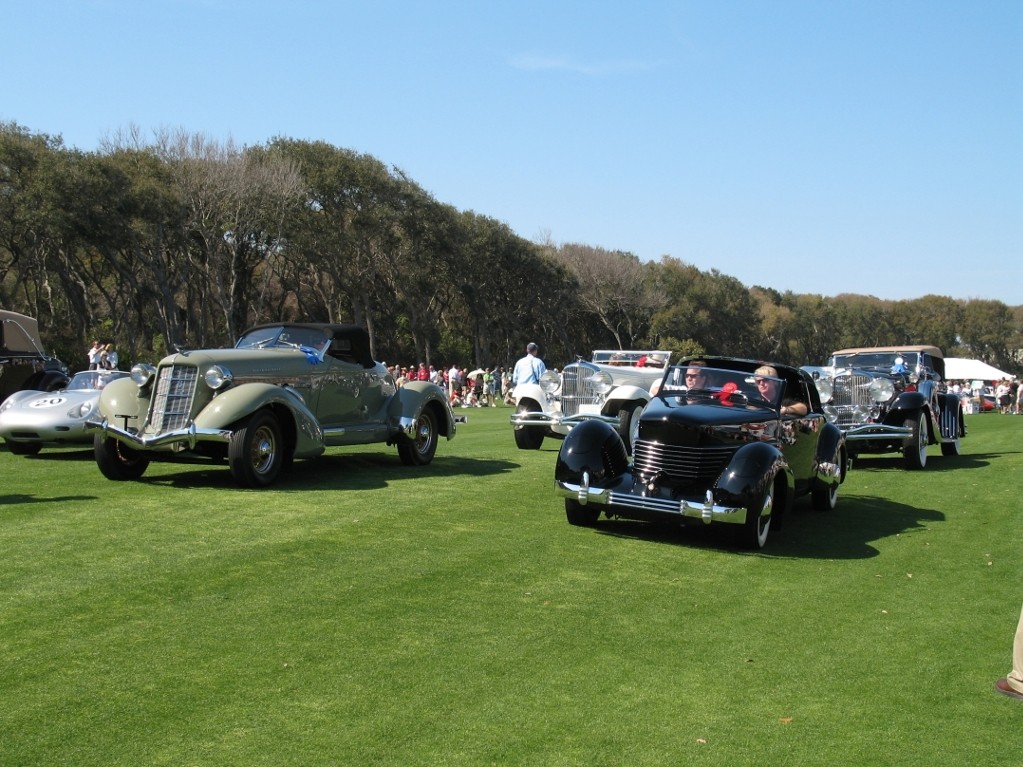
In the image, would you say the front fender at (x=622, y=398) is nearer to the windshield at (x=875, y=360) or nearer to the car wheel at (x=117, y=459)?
the windshield at (x=875, y=360)

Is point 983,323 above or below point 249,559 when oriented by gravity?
above

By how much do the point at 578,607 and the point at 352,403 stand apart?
23.5 feet

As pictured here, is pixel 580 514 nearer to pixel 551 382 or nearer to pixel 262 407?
pixel 262 407

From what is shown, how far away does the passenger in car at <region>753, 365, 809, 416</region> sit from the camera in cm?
1012

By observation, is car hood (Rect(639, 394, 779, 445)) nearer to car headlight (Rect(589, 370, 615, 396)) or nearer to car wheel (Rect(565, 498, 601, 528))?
car wheel (Rect(565, 498, 601, 528))

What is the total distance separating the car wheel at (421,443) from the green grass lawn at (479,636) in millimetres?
3108

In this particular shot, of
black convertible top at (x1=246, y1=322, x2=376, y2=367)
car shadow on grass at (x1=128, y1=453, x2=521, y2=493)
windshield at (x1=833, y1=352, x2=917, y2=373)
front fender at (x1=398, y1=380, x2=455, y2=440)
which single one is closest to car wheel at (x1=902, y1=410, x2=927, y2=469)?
windshield at (x1=833, y1=352, x2=917, y2=373)

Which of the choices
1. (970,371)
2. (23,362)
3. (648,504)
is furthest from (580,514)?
(970,371)

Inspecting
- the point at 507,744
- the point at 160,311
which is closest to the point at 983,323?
the point at 160,311

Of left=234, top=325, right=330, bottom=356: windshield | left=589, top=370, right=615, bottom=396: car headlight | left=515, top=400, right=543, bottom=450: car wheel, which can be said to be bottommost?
left=515, top=400, right=543, bottom=450: car wheel

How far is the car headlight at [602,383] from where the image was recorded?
17.1 m

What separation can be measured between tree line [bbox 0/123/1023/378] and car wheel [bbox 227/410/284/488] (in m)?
30.6

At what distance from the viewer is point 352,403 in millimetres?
13180

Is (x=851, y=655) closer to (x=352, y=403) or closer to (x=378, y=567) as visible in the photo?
(x=378, y=567)
